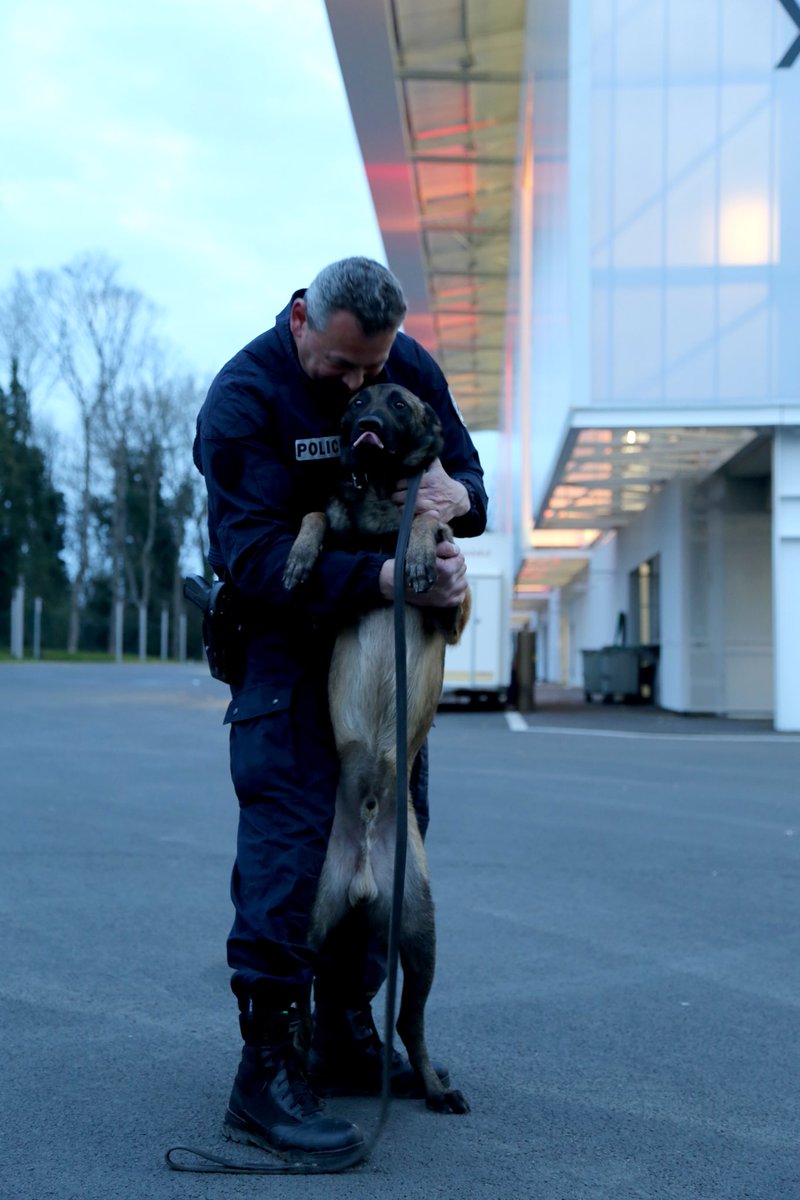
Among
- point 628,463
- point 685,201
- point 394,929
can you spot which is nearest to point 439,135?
point 628,463

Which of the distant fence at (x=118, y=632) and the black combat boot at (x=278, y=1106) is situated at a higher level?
the distant fence at (x=118, y=632)

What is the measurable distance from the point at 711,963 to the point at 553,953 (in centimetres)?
59

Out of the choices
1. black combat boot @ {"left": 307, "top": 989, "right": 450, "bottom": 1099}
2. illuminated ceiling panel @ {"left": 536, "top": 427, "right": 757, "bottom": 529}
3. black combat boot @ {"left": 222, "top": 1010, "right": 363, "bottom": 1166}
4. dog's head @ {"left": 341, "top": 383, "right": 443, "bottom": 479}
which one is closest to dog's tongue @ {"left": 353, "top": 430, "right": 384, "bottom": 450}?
dog's head @ {"left": 341, "top": 383, "right": 443, "bottom": 479}

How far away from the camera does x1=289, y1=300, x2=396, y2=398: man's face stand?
345 cm

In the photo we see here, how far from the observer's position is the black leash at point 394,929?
3285mm

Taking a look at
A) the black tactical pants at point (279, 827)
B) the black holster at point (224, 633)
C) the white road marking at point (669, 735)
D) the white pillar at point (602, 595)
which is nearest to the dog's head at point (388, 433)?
the black holster at point (224, 633)

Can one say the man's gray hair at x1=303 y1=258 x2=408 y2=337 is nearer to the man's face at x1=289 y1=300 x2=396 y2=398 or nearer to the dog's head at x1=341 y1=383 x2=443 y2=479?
the man's face at x1=289 y1=300 x2=396 y2=398

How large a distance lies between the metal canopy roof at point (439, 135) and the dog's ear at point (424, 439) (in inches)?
806

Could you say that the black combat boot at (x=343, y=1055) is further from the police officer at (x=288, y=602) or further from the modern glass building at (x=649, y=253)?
the modern glass building at (x=649, y=253)

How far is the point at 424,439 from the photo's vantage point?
3.68 meters

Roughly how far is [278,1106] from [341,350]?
1724mm

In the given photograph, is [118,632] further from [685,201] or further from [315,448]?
[315,448]

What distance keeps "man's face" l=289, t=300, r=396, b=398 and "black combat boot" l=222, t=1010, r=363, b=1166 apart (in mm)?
1493

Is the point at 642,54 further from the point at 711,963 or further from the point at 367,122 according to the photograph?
the point at 711,963
